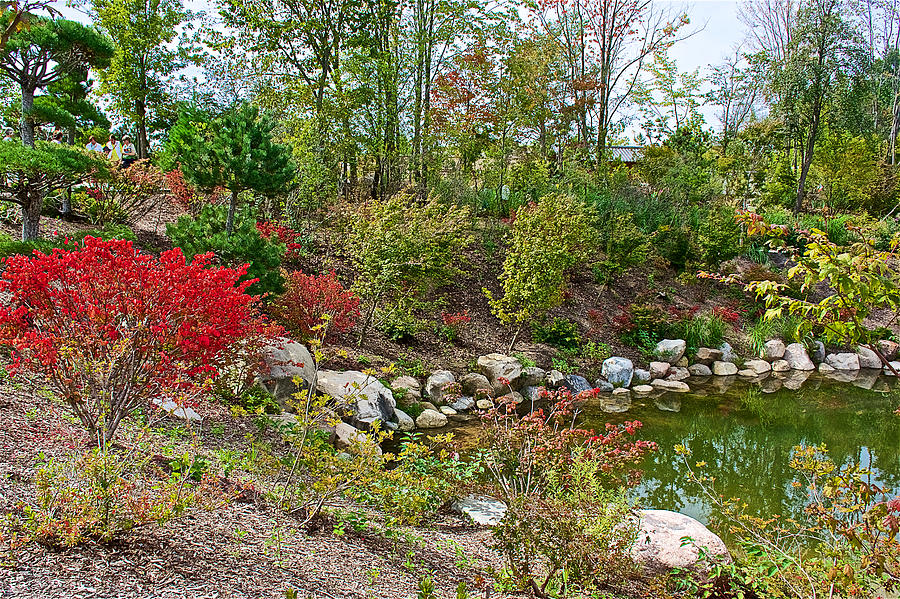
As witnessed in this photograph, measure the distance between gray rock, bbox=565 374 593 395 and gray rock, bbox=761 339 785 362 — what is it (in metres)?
Result: 4.59

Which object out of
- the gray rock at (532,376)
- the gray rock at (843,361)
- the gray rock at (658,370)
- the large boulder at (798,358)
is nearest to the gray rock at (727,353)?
the large boulder at (798,358)

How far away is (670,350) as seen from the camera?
10.1 metres

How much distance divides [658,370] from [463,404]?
13.4ft

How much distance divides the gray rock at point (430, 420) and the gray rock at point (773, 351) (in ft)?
24.5

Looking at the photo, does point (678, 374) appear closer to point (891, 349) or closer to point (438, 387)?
point (438, 387)

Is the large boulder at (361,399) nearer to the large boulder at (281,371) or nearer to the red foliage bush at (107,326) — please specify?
the large boulder at (281,371)

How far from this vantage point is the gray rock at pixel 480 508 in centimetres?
399

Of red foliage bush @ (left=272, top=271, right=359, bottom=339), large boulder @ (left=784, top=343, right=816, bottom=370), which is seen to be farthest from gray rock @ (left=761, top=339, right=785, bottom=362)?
red foliage bush @ (left=272, top=271, right=359, bottom=339)

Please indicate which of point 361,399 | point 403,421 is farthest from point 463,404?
point 361,399

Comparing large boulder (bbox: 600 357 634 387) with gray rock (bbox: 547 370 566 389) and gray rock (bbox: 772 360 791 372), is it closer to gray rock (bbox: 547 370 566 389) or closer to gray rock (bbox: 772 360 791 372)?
gray rock (bbox: 547 370 566 389)

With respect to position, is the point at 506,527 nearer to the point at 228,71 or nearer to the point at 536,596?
the point at 536,596

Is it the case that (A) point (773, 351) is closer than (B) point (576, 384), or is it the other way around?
(B) point (576, 384)

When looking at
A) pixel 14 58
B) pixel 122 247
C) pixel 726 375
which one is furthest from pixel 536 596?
pixel 726 375

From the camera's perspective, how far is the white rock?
33.7ft
